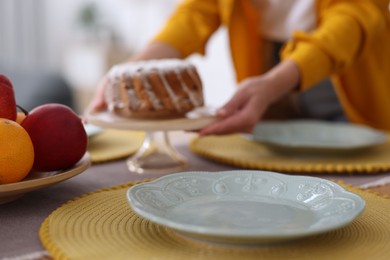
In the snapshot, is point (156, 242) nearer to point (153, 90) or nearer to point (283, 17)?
point (153, 90)

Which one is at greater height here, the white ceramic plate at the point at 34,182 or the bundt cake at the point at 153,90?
the bundt cake at the point at 153,90

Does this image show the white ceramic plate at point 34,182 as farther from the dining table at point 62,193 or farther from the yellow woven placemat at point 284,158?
the yellow woven placemat at point 284,158

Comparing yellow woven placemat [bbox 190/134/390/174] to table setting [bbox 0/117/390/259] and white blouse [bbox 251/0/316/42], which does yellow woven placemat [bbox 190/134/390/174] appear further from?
white blouse [bbox 251/0/316/42]

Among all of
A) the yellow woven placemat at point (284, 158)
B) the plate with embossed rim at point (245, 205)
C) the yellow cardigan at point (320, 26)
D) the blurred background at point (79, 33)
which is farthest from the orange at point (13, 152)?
the blurred background at point (79, 33)

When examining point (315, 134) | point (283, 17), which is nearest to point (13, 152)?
point (315, 134)

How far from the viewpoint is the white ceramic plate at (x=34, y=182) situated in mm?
677

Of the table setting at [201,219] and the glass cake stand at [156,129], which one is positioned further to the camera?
the glass cake stand at [156,129]

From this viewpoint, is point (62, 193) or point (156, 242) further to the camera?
point (62, 193)

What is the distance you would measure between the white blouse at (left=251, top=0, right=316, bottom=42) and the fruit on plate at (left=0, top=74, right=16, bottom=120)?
84cm

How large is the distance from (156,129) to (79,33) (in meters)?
4.10

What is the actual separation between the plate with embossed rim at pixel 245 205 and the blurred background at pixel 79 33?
11.0 ft

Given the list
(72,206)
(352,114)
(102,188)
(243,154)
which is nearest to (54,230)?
(72,206)

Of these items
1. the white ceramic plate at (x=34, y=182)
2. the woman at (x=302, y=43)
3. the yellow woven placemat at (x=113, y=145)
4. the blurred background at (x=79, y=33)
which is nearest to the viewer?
the white ceramic plate at (x=34, y=182)

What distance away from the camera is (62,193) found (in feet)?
2.60
